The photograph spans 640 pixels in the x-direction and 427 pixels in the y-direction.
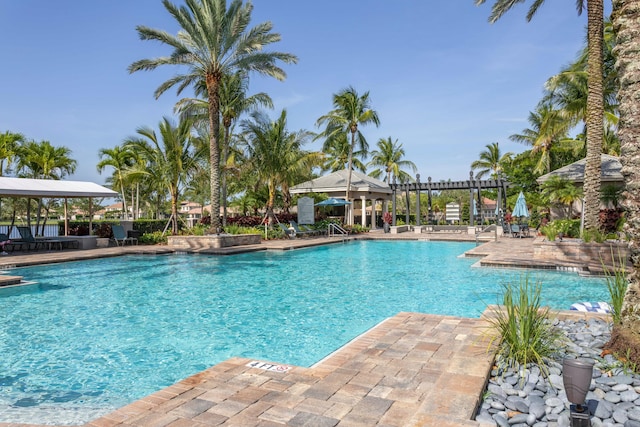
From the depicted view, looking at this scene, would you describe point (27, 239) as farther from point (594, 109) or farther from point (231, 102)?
point (594, 109)

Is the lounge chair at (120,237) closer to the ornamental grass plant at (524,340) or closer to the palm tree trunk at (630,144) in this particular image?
the ornamental grass plant at (524,340)

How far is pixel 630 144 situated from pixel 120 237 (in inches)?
812

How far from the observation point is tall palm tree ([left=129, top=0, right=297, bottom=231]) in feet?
55.4

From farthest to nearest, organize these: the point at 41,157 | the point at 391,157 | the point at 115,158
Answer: the point at 391,157 → the point at 115,158 → the point at 41,157

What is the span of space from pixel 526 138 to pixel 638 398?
37.1 metres

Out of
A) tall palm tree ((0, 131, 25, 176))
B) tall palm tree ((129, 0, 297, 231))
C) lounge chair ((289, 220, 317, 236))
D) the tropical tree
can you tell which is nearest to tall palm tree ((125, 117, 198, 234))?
tall palm tree ((129, 0, 297, 231))

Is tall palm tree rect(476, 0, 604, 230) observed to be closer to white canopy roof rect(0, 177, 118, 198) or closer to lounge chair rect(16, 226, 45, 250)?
white canopy roof rect(0, 177, 118, 198)

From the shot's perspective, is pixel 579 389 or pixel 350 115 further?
pixel 350 115

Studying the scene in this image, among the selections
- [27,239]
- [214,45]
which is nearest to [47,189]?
[27,239]

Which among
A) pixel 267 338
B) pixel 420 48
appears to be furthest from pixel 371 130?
pixel 267 338

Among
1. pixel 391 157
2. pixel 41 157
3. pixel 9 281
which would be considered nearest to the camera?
pixel 9 281

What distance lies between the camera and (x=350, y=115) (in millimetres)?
27938

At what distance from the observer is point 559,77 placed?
1503 centimetres

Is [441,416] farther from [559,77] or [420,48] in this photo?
[420,48]
